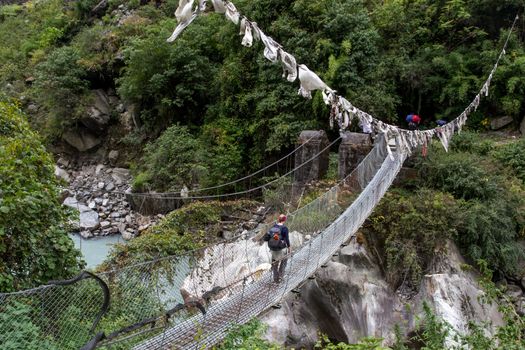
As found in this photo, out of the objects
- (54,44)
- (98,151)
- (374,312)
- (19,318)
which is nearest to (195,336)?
(19,318)

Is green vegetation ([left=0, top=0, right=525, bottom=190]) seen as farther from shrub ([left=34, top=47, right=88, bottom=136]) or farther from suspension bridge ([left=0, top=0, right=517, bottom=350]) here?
suspension bridge ([left=0, top=0, right=517, bottom=350])

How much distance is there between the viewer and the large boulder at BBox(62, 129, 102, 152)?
490 inches

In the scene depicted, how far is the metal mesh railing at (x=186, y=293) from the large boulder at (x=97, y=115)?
25.5 feet

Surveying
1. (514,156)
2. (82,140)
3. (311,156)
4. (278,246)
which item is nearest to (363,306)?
(278,246)

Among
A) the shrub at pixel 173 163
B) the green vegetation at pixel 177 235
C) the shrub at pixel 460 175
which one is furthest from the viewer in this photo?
the shrub at pixel 173 163

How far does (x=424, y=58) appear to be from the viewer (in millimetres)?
9031

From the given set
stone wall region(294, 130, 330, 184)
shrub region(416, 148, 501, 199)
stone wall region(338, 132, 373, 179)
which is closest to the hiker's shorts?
stone wall region(338, 132, 373, 179)

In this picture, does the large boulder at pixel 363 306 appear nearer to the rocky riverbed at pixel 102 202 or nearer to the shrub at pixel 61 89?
the rocky riverbed at pixel 102 202

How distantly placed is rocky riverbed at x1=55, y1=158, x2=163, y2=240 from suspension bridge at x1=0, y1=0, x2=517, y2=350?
4658mm

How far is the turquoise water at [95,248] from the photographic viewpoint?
839 centimetres

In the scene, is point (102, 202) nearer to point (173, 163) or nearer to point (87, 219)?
point (87, 219)

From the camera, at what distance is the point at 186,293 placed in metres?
4.55

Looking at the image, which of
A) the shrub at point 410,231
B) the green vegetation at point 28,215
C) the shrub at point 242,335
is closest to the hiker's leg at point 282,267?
the shrub at point 242,335

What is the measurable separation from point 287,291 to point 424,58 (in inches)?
259
